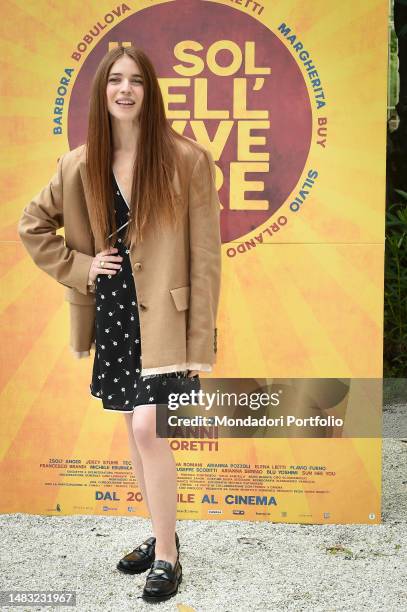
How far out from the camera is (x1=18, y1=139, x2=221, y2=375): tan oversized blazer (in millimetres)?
2646

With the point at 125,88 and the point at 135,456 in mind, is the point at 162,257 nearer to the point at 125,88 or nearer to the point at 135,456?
the point at 125,88

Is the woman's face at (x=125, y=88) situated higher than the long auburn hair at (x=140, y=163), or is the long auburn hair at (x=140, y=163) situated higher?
the woman's face at (x=125, y=88)

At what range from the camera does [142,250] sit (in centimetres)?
267

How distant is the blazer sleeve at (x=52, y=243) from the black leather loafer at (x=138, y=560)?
0.93m

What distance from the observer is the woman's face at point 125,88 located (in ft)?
8.66

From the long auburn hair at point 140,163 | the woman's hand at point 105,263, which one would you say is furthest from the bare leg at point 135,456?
the long auburn hair at point 140,163

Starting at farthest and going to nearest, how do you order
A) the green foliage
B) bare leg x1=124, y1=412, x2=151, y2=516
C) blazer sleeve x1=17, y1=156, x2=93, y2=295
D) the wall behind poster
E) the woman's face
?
the green foliage < the wall behind poster < bare leg x1=124, y1=412, x2=151, y2=516 < blazer sleeve x1=17, y1=156, x2=93, y2=295 < the woman's face

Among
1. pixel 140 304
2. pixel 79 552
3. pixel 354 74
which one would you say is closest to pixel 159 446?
pixel 140 304

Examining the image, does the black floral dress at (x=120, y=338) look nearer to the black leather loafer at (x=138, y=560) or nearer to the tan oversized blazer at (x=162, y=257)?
the tan oversized blazer at (x=162, y=257)

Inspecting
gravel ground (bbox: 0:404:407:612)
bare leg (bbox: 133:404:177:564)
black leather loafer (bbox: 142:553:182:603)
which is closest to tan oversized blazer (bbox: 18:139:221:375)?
bare leg (bbox: 133:404:177:564)

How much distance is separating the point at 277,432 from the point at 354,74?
1376mm

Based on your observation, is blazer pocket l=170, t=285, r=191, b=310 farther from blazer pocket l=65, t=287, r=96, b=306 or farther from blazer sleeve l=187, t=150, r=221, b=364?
blazer pocket l=65, t=287, r=96, b=306

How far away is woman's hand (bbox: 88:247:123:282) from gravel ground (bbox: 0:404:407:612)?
3.33ft

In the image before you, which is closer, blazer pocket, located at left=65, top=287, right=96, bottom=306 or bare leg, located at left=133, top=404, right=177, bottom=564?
bare leg, located at left=133, top=404, right=177, bottom=564
